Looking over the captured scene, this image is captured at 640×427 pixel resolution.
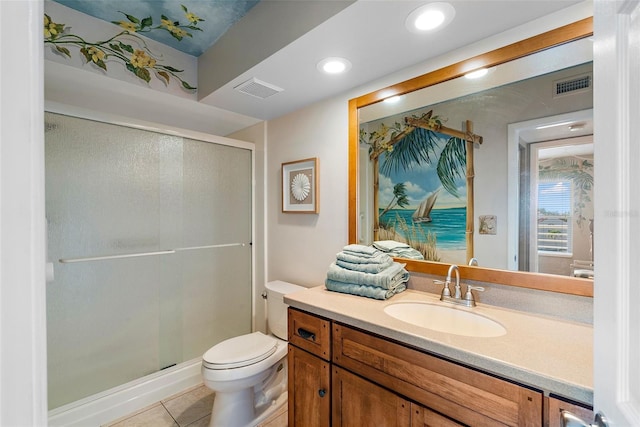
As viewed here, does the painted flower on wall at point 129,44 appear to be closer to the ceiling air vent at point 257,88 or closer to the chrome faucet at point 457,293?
the ceiling air vent at point 257,88

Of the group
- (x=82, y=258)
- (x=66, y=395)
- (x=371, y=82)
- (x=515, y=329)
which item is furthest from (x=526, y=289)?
(x=66, y=395)

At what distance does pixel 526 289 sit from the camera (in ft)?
3.83

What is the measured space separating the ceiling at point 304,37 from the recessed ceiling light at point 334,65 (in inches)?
1.3

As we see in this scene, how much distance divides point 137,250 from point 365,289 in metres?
1.60

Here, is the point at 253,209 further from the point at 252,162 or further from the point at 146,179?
the point at 146,179

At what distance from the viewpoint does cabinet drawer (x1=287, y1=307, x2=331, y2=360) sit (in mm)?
1248

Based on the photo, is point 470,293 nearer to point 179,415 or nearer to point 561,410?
point 561,410

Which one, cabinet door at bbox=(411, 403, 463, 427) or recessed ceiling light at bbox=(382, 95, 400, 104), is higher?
recessed ceiling light at bbox=(382, 95, 400, 104)

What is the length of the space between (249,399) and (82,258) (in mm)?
1348

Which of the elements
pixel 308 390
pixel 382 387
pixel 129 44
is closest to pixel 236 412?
pixel 308 390

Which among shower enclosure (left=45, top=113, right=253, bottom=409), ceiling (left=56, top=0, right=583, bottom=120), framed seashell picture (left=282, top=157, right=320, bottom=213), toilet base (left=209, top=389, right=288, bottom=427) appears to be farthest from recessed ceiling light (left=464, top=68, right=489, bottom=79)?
toilet base (left=209, top=389, right=288, bottom=427)

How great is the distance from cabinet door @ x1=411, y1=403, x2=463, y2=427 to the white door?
17.7 inches

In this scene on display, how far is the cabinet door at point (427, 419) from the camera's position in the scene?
0.89 m

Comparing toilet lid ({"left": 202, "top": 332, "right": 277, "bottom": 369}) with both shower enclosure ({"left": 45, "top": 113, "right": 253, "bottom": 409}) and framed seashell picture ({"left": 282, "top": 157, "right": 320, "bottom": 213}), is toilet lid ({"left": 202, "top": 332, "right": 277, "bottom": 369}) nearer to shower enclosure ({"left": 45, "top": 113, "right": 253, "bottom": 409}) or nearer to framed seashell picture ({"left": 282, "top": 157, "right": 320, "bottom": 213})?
shower enclosure ({"left": 45, "top": 113, "right": 253, "bottom": 409})
